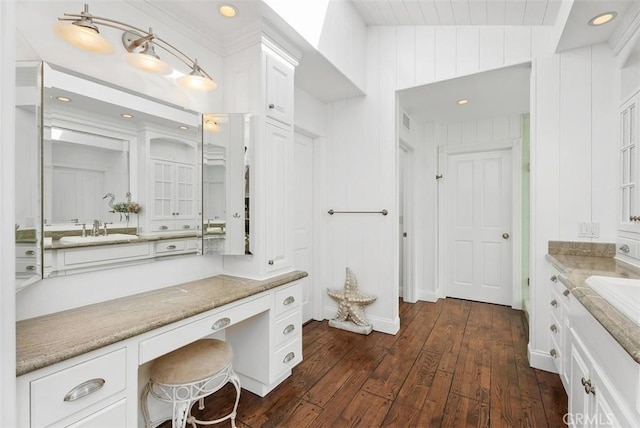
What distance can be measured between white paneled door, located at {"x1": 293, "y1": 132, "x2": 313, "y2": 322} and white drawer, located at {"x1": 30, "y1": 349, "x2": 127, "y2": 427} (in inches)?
76.6

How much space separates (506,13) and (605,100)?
0.98 m

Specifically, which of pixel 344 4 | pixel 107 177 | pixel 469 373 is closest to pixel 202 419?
pixel 107 177

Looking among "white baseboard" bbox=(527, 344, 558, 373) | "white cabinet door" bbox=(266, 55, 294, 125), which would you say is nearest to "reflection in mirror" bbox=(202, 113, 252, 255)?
"white cabinet door" bbox=(266, 55, 294, 125)

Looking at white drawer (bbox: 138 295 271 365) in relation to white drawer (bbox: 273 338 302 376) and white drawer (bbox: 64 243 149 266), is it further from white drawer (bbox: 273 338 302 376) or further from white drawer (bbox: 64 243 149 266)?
white drawer (bbox: 64 243 149 266)

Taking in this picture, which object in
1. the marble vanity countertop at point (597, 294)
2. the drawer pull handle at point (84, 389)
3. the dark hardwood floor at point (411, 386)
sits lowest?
the dark hardwood floor at point (411, 386)

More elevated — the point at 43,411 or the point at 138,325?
the point at 138,325

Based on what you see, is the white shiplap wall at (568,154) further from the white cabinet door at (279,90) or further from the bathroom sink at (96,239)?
the bathroom sink at (96,239)

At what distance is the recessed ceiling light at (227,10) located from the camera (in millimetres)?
1763

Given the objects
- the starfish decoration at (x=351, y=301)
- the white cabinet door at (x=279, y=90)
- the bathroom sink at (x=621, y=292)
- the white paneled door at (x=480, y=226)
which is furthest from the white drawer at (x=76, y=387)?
the white paneled door at (x=480, y=226)

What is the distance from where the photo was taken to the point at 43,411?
3.12 ft

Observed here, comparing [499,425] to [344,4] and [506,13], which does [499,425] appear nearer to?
[506,13]

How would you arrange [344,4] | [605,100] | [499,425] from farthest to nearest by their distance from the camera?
[344,4], [605,100], [499,425]

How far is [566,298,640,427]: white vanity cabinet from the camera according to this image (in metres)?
0.82

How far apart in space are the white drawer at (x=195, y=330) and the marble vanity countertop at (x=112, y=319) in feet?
0.22
